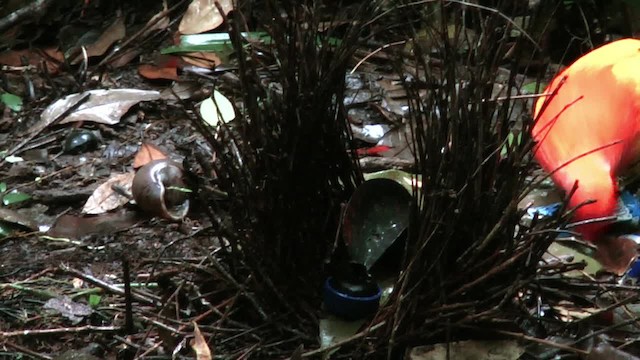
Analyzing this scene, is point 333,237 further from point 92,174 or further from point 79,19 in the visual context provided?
point 79,19

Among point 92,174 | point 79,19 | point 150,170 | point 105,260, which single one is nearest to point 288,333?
point 105,260

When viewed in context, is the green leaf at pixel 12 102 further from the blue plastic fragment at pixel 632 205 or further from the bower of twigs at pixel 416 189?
the blue plastic fragment at pixel 632 205

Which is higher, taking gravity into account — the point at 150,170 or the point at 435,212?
the point at 435,212

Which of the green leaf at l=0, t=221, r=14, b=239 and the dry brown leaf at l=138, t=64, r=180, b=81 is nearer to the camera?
the green leaf at l=0, t=221, r=14, b=239

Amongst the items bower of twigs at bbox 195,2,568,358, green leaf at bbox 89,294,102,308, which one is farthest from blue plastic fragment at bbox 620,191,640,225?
green leaf at bbox 89,294,102,308

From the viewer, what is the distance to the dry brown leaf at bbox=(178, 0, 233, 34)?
3070 millimetres

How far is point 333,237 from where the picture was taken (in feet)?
5.50

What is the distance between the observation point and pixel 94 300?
1.81 m

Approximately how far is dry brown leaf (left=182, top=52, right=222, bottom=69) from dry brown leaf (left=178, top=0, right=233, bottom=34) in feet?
A: 0.32

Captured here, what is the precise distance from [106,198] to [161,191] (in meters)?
0.23

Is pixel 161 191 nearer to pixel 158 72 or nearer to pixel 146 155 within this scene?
pixel 146 155

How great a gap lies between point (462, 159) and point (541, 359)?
0.39 meters

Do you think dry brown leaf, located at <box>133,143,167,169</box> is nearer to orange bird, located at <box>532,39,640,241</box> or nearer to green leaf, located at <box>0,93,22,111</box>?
green leaf, located at <box>0,93,22,111</box>

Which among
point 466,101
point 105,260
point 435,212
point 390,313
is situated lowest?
point 105,260
